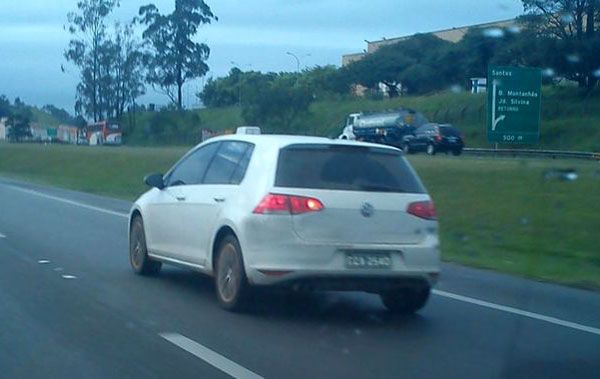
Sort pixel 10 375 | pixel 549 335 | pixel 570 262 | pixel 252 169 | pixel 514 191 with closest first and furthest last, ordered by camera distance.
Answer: pixel 10 375 → pixel 549 335 → pixel 252 169 → pixel 570 262 → pixel 514 191

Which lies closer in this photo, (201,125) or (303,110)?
(303,110)

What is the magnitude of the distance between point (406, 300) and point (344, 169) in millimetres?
1601

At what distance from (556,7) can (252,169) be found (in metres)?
32.2

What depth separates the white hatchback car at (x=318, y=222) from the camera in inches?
431

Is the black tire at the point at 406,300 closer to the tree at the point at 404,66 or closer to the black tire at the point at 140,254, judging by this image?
the black tire at the point at 140,254

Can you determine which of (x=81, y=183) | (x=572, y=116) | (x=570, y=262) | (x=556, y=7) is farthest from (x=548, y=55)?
(x=570, y=262)

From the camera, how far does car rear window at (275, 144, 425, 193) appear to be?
36.8 feet

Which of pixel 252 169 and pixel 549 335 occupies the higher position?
pixel 252 169

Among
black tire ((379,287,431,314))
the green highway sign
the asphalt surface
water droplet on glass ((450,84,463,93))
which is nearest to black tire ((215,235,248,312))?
the asphalt surface

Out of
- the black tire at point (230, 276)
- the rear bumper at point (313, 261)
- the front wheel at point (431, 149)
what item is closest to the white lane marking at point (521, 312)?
the rear bumper at point (313, 261)

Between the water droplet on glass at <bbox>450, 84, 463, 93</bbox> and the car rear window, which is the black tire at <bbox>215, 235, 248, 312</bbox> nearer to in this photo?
the car rear window

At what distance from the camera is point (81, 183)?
44.9 m

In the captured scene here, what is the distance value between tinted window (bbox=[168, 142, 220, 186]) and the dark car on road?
34.9m

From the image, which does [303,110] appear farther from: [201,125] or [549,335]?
[549,335]
